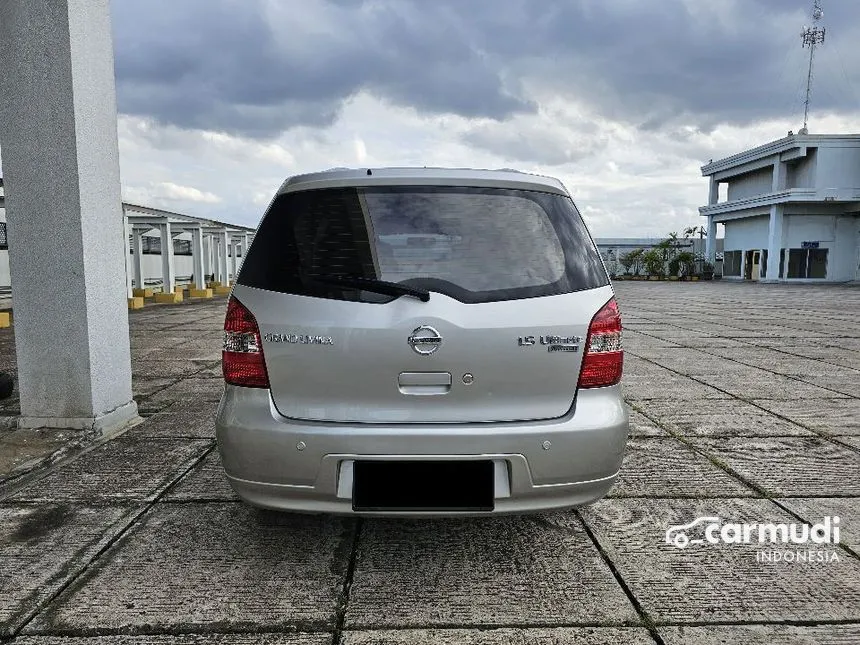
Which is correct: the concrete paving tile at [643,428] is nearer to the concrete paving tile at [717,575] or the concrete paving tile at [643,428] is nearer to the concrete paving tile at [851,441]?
the concrete paving tile at [851,441]

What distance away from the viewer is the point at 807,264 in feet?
154

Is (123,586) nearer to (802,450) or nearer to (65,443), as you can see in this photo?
(65,443)

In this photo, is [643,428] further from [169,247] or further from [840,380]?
[169,247]

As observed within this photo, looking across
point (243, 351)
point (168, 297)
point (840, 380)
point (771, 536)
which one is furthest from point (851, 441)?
point (168, 297)

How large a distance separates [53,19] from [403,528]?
425cm

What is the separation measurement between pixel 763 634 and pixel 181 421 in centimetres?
443

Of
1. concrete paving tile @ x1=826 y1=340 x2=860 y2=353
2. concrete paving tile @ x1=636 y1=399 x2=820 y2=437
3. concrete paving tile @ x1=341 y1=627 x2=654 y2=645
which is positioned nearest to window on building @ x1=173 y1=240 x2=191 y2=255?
concrete paving tile @ x1=826 y1=340 x2=860 y2=353

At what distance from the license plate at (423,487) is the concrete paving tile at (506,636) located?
443 mm

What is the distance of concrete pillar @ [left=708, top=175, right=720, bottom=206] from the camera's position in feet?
190

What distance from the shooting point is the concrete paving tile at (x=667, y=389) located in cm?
619

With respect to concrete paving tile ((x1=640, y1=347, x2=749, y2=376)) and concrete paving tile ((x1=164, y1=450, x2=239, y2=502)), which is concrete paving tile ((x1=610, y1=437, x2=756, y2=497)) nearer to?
concrete paving tile ((x1=164, y1=450, x2=239, y2=502))

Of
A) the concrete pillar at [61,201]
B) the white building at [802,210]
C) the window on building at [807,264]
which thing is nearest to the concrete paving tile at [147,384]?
the concrete pillar at [61,201]

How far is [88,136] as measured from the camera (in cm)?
449

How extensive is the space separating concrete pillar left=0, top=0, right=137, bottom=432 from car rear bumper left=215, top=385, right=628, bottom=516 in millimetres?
2656
